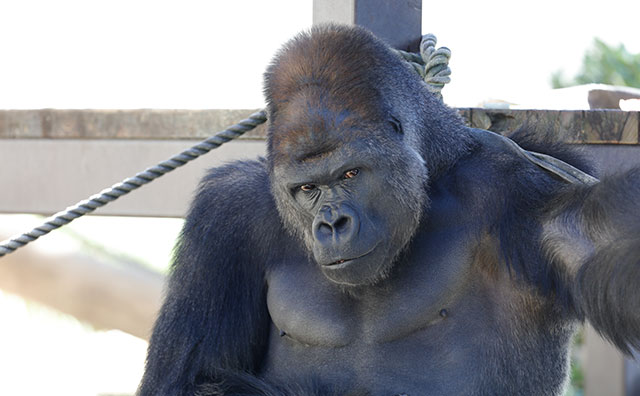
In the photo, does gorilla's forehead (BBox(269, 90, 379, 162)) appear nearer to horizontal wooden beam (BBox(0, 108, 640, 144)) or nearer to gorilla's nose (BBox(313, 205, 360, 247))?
gorilla's nose (BBox(313, 205, 360, 247))

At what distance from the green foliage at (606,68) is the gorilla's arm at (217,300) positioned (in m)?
16.9

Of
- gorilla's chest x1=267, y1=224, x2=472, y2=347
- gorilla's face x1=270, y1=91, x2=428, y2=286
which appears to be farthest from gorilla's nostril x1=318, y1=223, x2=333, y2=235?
gorilla's chest x1=267, y1=224, x2=472, y2=347

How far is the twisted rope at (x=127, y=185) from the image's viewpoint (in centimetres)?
345

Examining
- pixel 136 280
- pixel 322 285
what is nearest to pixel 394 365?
pixel 322 285

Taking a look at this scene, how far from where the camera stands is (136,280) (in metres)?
9.20

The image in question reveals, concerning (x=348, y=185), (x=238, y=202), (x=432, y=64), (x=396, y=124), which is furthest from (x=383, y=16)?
(x=348, y=185)

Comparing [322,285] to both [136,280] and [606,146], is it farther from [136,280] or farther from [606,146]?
[136,280]

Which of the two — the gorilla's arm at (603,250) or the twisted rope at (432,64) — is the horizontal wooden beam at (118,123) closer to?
the twisted rope at (432,64)

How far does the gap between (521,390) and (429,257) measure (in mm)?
559

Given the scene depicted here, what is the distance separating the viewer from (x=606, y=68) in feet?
65.2

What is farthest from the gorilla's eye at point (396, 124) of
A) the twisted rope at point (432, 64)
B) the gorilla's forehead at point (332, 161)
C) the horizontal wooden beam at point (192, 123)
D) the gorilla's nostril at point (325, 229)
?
the horizontal wooden beam at point (192, 123)

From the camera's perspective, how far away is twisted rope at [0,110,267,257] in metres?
3.45

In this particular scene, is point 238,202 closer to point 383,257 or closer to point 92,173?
point 383,257

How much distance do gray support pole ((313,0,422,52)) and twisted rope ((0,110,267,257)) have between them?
52 centimetres
